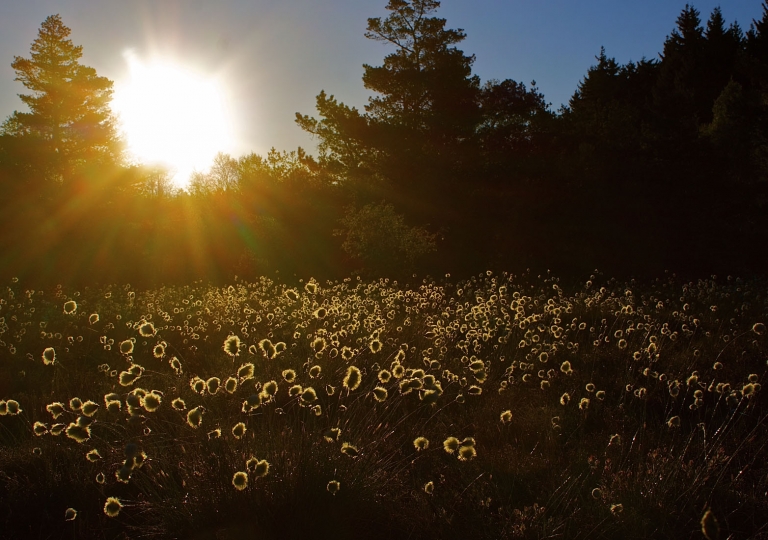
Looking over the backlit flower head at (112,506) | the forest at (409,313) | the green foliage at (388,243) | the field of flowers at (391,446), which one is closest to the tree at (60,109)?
the forest at (409,313)

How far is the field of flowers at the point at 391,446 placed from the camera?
2.91 m

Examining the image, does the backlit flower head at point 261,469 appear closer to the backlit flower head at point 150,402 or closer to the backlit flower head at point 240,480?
the backlit flower head at point 240,480

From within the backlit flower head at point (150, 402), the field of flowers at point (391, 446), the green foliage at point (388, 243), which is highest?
the green foliage at point (388, 243)

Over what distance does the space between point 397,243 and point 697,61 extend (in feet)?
66.1

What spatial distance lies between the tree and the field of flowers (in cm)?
2520

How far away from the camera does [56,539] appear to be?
125 inches

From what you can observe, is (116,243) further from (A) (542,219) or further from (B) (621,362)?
(B) (621,362)

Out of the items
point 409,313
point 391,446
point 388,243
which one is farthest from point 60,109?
point 391,446

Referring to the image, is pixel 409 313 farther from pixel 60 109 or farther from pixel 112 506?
pixel 60 109

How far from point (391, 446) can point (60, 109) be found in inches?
1242

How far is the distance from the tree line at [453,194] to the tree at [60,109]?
805 millimetres

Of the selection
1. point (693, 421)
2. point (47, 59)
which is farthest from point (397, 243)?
point (47, 59)

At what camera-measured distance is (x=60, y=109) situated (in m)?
29.0

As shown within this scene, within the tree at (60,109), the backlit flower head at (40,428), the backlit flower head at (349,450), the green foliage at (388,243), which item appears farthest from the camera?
the tree at (60,109)
